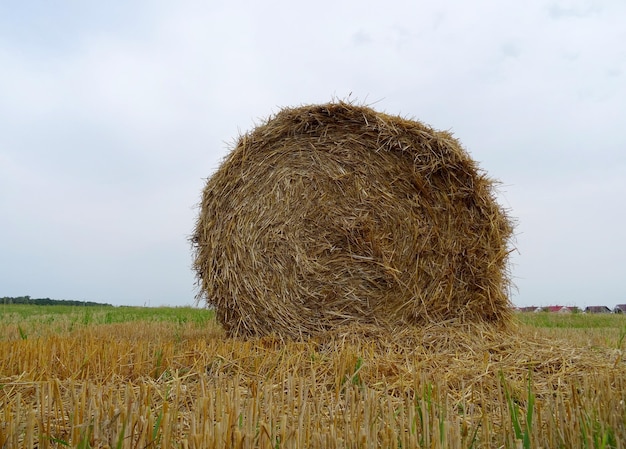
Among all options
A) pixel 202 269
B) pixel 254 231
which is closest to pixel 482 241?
pixel 254 231

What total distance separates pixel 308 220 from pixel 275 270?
1.74 ft

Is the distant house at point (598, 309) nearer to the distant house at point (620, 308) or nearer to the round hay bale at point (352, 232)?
the distant house at point (620, 308)

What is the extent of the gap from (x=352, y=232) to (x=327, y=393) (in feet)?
8.00

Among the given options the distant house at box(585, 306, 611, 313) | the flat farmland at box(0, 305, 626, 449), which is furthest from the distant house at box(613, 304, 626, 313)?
the flat farmland at box(0, 305, 626, 449)

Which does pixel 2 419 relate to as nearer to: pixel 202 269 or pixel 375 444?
pixel 375 444

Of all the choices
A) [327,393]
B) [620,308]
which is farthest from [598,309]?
[327,393]

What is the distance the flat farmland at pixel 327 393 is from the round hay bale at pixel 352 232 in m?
0.31

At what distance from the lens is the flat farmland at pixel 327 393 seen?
1957 millimetres

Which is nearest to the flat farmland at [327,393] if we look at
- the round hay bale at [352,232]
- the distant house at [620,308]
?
the round hay bale at [352,232]

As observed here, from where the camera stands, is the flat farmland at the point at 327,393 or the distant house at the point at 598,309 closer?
the flat farmland at the point at 327,393

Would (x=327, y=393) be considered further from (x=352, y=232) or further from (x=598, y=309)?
(x=598, y=309)

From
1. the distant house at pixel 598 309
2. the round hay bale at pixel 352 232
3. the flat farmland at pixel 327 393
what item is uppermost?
the round hay bale at pixel 352 232

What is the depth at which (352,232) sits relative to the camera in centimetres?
501

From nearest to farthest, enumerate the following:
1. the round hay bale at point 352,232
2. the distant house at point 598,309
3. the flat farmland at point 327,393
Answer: the flat farmland at point 327,393 < the round hay bale at point 352,232 < the distant house at point 598,309
